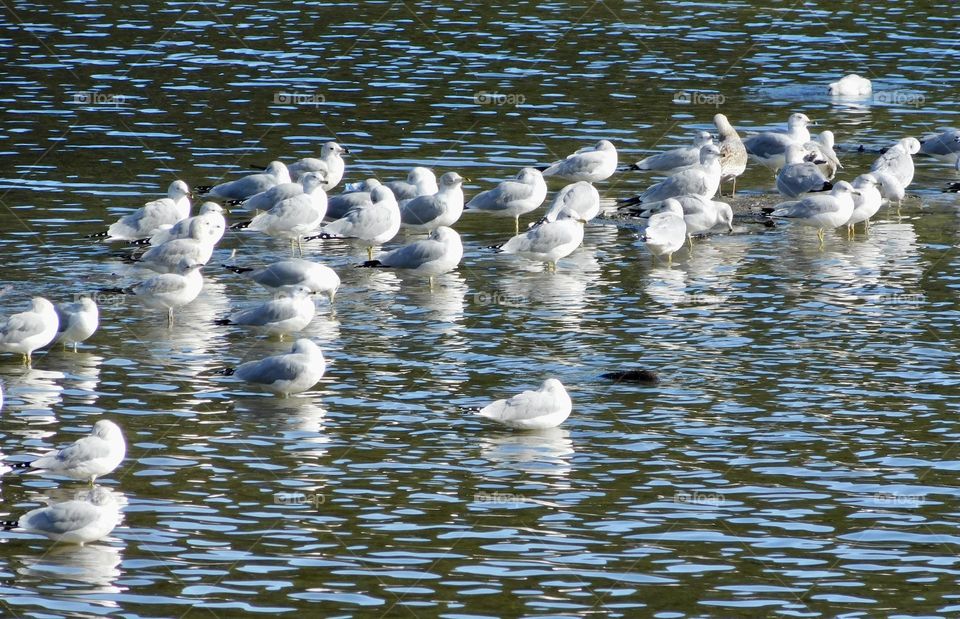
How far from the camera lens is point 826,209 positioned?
62.0 feet

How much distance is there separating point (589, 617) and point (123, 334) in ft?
24.9

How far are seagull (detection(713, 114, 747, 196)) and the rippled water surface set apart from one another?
369 mm

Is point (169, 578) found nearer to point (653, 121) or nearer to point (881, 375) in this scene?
point (881, 375)

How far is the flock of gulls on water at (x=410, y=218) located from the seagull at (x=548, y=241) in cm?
2

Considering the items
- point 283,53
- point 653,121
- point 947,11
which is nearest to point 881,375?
point 653,121

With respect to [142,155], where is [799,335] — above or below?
below

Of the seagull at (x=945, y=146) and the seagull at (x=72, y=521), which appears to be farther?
the seagull at (x=945, y=146)

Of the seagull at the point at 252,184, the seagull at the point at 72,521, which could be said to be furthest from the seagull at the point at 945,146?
the seagull at the point at 72,521

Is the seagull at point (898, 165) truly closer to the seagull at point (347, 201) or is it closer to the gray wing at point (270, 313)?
the seagull at point (347, 201)

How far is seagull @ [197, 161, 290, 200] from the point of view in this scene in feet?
65.8

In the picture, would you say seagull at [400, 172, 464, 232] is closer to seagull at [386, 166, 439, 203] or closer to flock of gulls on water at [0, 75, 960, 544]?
flock of gulls on water at [0, 75, 960, 544]

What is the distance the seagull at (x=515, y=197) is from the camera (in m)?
19.4

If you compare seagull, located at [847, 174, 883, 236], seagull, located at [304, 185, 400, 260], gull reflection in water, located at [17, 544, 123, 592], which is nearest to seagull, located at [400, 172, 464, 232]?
seagull, located at [304, 185, 400, 260]

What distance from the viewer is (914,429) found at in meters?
12.3
